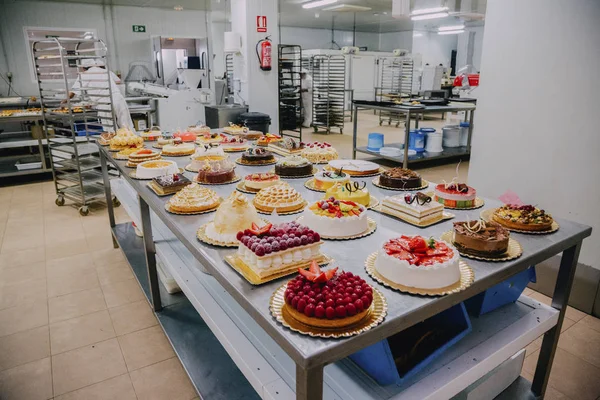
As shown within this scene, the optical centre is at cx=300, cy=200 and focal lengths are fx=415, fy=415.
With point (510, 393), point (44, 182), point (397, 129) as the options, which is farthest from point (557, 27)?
point (397, 129)

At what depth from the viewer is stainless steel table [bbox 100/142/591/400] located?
1048 millimetres

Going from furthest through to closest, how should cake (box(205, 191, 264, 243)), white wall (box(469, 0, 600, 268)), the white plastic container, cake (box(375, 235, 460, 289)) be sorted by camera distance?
1. the white plastic container
2. white wall (box(469, 0, 600, 268))
3. cake (box(205, 191, 264, 243))
4. cake (box(375, 235, 460, 289))

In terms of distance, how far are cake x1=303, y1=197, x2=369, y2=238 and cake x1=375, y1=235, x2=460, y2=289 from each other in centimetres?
28

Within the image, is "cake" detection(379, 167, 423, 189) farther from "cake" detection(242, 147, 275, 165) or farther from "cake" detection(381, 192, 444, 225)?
"cake" detection(242, 147, 275, 165)

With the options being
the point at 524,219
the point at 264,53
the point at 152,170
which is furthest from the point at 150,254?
the point at 264,53

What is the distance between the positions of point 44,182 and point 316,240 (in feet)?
20.9

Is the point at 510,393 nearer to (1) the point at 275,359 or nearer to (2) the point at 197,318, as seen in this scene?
(1) the point at 275,359

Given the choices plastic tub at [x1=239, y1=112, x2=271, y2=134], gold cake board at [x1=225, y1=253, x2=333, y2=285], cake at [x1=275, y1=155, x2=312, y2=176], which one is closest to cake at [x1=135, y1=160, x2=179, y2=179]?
cake at [x1=275, y1=155, x2=312, y2=176]

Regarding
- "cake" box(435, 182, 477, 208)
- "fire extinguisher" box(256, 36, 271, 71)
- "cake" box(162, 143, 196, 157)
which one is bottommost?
"cake" box(435, 182, 477, 208)

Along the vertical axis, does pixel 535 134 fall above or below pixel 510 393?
above

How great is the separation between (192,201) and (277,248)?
0.80m

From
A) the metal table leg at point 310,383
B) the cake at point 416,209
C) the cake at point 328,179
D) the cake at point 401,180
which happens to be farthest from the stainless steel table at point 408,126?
the metal table leg at point 310,383

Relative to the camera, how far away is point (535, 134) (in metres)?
3.05

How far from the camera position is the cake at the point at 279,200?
196 centimetres
